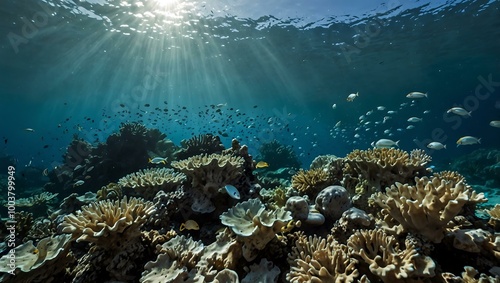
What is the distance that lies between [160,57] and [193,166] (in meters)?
26.9

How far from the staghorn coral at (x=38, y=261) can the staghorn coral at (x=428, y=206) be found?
4.70m

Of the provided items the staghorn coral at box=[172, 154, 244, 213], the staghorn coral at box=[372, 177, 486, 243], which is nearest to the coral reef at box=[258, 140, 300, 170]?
the staghorn coral at box=[172, 154, 244, 213]

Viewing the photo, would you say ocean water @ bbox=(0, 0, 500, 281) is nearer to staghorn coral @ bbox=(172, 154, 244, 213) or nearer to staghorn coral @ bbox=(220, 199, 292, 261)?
staghorn coral @ bbox=(172, 154, 244, 213)

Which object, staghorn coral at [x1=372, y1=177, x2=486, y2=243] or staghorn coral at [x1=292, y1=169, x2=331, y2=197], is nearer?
staghorn coral at [x1=372, y1=177, x2=486, y2=243]

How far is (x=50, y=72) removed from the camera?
31.4m

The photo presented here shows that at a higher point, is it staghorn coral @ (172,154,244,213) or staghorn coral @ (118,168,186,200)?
staghorn coral @ (172,154,244,213)

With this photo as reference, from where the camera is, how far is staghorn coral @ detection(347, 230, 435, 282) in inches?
104

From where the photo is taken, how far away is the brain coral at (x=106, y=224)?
3463 mm

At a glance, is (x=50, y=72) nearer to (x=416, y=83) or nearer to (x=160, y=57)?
(x=160, y=57)

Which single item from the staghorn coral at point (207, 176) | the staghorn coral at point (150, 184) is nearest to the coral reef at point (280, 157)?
the staghorn coral at point (150, 184)

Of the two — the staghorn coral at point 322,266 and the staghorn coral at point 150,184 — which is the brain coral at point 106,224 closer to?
the staghorn coral at point 150,184

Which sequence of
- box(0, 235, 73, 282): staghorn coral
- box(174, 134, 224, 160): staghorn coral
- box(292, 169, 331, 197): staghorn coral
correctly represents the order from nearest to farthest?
box(0, 235, 73, 282): staghorn coral, box(292, 169, 331, 197): staghorn coral, box(174, 134, 224, 160): staghorn coral

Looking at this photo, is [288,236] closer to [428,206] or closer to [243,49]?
[428,206]

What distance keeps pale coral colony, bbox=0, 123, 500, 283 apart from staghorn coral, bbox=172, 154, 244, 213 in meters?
0.02
